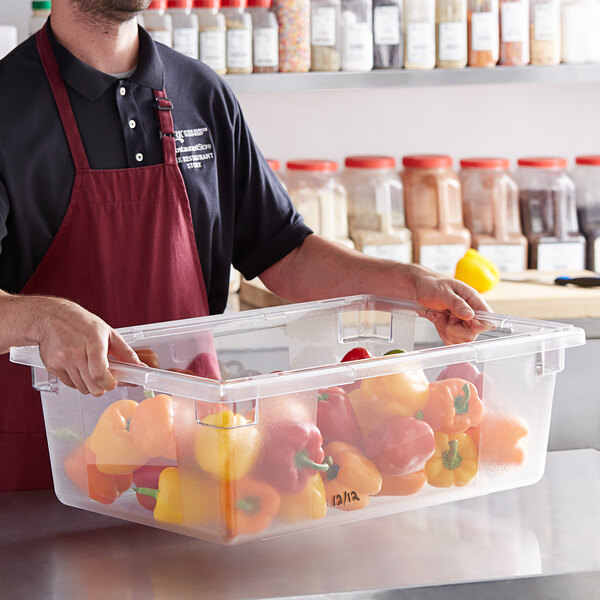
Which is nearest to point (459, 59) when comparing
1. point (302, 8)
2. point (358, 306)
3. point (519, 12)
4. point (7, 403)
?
point (519, 12)

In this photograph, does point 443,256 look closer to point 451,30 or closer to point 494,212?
point 494,212

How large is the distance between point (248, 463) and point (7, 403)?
64 cm

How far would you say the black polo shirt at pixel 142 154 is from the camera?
1365mm

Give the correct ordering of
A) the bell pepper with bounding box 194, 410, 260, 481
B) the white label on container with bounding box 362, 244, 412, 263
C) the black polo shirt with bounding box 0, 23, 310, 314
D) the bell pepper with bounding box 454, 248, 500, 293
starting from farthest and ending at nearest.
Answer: the white label on container with bounding box 362, 244, 412, 263 < the bell pepper with bounding box 454, 248, 500, 293 < the black polo shirt with bounding box 0, 23, 310, 314 < the bell pepper with bounding box 194, 410, 260, 481

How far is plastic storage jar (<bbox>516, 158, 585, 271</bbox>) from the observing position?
2.46 m

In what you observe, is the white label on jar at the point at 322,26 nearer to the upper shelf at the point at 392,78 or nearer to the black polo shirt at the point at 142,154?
the upper shelf at the point at 392,78

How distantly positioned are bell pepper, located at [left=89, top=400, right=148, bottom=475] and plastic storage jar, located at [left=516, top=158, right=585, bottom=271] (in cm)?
170

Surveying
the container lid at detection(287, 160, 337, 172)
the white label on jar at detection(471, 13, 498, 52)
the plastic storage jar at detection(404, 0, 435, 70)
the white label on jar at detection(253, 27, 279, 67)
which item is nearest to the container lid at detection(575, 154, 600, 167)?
the white label on jar at detection(471, 13, 498, 52)

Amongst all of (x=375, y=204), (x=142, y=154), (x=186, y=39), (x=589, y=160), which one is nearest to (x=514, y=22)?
(x=589, y=160)

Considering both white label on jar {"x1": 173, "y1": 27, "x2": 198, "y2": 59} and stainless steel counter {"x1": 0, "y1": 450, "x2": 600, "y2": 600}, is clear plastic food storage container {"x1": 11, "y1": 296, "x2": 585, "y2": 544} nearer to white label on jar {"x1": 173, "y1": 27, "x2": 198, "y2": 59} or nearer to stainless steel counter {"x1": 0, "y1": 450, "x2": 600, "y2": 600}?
stainless steel counter {"x1": 0, "y1": 450, "x2": 600, "y2": 600}

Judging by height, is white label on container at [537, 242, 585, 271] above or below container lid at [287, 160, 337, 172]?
below

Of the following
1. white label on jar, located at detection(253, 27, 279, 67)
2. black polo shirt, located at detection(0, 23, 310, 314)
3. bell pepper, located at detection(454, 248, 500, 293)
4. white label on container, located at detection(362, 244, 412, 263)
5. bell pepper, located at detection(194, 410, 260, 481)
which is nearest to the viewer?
bell pepper, located at detection(194, 410, 260, 481)

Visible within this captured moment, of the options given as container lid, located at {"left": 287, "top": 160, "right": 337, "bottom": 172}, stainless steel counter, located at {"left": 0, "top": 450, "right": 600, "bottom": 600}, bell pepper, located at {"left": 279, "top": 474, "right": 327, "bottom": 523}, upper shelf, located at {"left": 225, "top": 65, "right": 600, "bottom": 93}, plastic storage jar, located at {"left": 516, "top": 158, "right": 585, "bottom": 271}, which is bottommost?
stainless steel counter, located at {"left": 0, "top": 450, "right": 600, "bottom": 600}

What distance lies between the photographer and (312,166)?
2424mm
